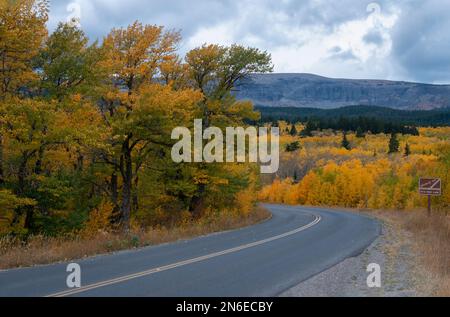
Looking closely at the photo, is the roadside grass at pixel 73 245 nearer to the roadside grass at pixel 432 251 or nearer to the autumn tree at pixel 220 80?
the autumn tree at pixel 220 80

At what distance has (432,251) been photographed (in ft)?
47.9

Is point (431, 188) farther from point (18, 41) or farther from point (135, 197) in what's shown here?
point (18, 41)

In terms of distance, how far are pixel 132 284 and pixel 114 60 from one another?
14014 millimetres

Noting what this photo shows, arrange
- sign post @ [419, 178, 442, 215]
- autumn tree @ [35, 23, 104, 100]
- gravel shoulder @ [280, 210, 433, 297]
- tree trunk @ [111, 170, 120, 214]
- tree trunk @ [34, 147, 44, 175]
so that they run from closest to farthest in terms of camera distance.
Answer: gravel shoulder @ [280, 210, 433, 297], tree trunk @ [34, 147, 44, 175], autumn tree @ [35, 23, 104, 100], tree trunk @ [111, 170, 120, 214], sign post @ [419, 178, 442, 215]

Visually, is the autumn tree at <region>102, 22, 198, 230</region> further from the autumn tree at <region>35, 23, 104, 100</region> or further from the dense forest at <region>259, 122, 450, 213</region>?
the dense forest at <region>259, 122, 450, 213</region>

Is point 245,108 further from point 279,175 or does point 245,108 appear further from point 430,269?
point 279,175

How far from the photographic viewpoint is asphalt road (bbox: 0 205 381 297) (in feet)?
30.6

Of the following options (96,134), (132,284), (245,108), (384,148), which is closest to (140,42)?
(96,134)

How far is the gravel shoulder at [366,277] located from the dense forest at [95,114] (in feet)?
32.8

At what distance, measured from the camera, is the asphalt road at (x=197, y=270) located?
30.6 feet

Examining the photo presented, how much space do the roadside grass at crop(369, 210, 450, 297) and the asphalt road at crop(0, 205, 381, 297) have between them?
210cm

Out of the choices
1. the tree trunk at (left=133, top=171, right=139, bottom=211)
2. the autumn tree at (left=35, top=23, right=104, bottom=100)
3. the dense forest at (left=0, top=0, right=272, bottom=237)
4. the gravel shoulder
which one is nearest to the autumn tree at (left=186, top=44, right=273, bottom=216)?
the dense forest at (left=0, top=0, right=272, bottom=237)

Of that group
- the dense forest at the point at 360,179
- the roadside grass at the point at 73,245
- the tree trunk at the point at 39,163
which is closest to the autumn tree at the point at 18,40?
the tree trunk at the point at 39,163

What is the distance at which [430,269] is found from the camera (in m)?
11.9
